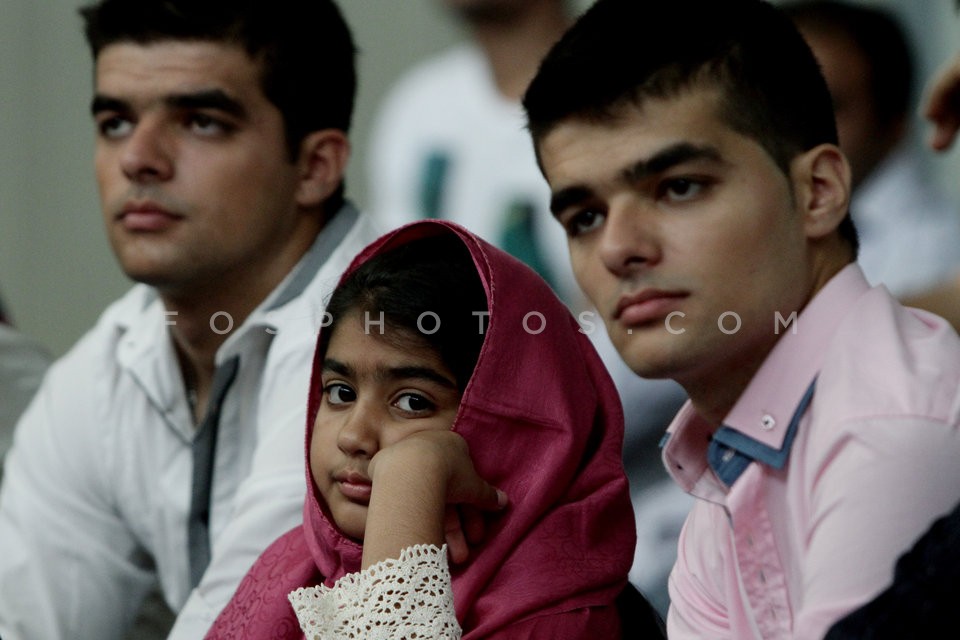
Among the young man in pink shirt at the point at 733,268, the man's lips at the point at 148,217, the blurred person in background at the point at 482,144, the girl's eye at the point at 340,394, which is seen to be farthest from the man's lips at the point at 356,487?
the blurred person in background at the point at 482,144

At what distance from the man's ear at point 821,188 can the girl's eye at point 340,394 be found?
1.98ft

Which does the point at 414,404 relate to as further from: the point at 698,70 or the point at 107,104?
the point at 107,104

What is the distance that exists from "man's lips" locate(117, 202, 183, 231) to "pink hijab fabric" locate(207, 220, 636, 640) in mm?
779

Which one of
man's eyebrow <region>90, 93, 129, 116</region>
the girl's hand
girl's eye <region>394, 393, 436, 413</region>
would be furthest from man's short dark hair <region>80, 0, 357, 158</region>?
the girl's hand

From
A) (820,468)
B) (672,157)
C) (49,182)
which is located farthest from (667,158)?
(49,182)

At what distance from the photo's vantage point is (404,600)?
1.67 m

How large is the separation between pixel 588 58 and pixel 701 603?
668mm

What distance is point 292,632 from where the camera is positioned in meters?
1.94

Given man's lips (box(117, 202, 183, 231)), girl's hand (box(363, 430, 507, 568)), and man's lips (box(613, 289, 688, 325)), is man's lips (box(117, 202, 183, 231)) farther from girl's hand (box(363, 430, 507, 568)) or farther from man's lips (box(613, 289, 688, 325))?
man's lips (box(613, 289, 688, 325))

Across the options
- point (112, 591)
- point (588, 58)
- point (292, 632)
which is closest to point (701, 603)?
point (292, 632)

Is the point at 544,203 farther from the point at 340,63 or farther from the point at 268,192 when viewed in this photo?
the point at 268,192

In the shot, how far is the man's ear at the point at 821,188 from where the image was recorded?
179 cm

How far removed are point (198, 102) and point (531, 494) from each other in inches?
45.7

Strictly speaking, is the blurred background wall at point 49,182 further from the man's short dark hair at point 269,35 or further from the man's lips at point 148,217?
the man's lips at point 148,217
